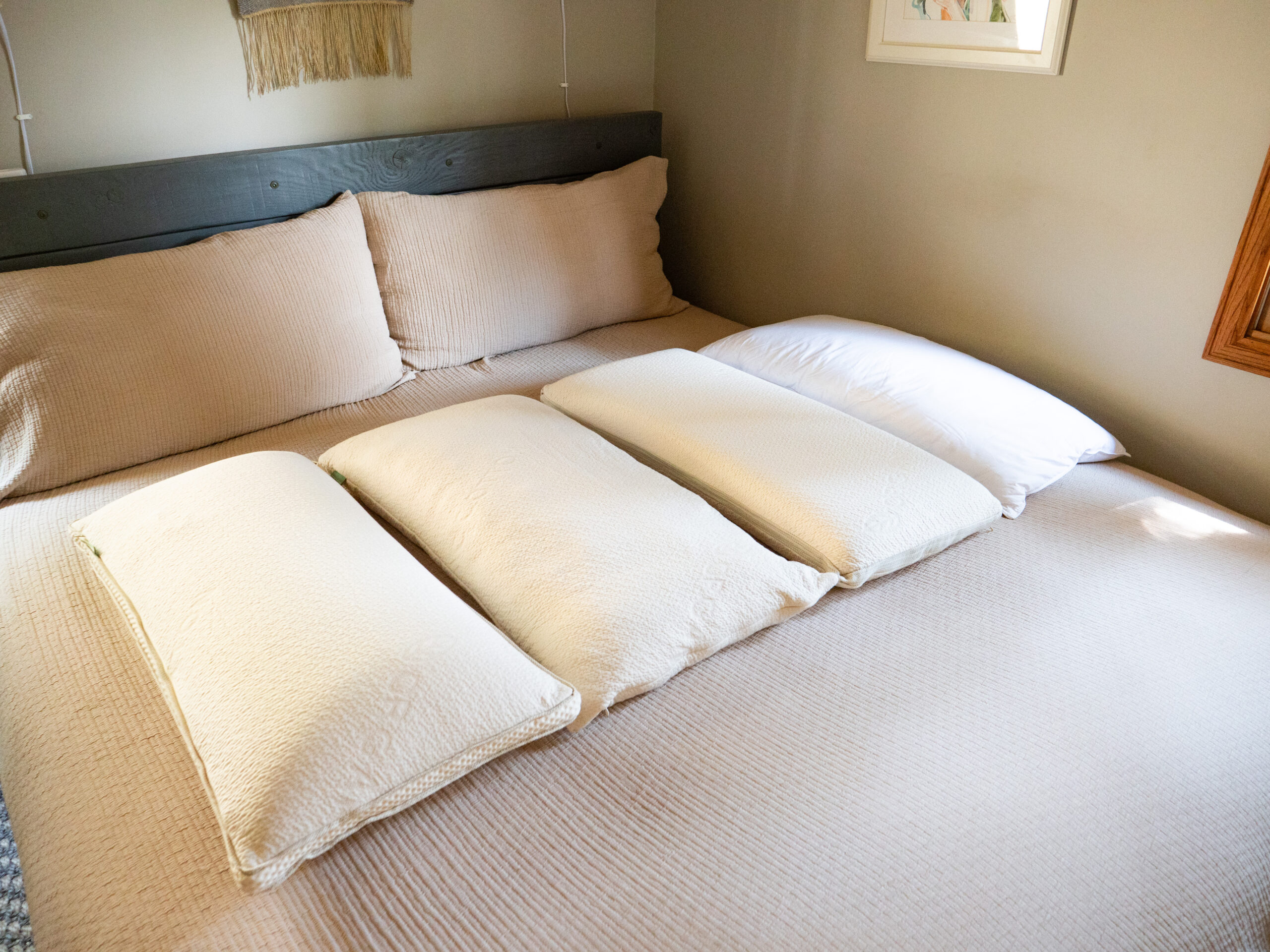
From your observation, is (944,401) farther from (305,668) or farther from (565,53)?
(565,53)

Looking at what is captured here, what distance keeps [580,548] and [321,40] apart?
55.2 inches

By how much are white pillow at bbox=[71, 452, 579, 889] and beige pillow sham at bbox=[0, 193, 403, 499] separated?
0.37 metres

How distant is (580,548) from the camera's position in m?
1.20

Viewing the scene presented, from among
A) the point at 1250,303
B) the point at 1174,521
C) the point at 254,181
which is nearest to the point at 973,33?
the point at 1250,303

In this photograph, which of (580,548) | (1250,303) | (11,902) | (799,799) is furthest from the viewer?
(1250,303)

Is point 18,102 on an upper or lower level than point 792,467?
upper

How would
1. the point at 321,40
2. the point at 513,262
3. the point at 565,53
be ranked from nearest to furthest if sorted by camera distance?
the point at 321,40 < the point at 513,262 < the point at 565,53

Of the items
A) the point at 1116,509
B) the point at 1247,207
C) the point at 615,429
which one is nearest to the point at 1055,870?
the point at 1116,509

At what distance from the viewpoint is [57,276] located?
1.55 meters

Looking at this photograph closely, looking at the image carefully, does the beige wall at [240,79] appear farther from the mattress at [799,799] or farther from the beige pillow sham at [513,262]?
the mattress at [799,799]

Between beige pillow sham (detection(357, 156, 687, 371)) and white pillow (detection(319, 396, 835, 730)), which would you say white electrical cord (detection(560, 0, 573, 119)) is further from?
white pillow (detection(319, 396, 835, 730))

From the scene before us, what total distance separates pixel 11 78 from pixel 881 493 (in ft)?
5.54

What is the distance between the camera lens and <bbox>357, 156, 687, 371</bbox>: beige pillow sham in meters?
1.94

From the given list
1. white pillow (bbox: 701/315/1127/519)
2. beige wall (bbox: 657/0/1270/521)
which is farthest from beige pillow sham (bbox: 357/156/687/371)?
white pillow (bbox: 701/315/1127/519)
